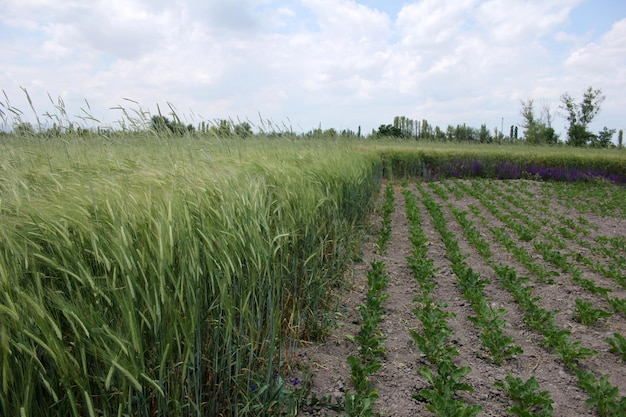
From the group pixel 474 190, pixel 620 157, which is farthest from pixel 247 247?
pixel 620 157

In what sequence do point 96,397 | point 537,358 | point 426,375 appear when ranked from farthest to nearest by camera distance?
point 537,358, point 426,375, point 96,397

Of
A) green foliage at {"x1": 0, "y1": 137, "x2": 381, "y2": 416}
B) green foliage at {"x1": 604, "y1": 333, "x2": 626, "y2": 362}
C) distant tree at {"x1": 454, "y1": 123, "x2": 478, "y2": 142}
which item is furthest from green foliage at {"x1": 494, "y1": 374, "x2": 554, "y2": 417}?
distant tree at {"x1": 454, "y1": 123, "x2": 478, "y2": 142}

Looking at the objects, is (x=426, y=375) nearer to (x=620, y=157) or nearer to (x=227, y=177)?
(x=227, y=177)

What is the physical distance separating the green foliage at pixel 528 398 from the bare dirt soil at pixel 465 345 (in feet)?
0.32

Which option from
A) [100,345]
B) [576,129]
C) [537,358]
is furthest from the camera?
[576,129]

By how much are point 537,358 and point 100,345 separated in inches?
123

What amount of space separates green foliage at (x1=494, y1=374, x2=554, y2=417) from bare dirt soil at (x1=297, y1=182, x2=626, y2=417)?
0.10m

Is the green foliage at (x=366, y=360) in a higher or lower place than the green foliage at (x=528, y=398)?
higher

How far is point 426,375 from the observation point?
287cm

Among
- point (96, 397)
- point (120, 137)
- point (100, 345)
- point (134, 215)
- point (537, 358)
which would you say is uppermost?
point (120, 137)

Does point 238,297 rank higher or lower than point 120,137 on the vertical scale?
lower

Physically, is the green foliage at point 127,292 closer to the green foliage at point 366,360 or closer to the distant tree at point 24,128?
the green foliage at point 366,360

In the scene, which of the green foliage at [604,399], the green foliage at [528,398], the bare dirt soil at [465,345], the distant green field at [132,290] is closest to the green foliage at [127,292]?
the distant green field at [132,290]

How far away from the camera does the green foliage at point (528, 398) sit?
2.55m
